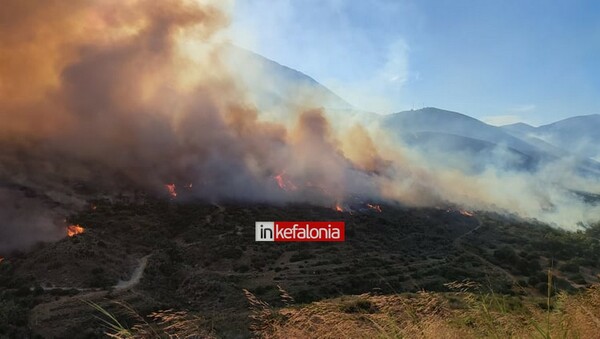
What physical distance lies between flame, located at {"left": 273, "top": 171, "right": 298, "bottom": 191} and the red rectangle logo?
1928cm

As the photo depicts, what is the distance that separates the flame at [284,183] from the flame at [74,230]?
170 feet

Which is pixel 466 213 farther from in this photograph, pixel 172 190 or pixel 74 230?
pixel 74 230

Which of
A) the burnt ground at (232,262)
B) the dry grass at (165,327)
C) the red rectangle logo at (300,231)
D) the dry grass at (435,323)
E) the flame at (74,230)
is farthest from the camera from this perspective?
the red rectangle logo at (300,231)

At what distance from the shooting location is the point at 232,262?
Answer: 6378 cm

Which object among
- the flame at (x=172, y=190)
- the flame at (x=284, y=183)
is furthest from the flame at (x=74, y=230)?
the flame at (x=284, y=183)

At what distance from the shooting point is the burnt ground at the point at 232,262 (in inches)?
1752

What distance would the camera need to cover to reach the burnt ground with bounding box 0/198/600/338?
4450 cm

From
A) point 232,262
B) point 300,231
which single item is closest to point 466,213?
point 300,231

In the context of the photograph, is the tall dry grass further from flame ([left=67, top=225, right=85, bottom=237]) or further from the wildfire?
the wildfire

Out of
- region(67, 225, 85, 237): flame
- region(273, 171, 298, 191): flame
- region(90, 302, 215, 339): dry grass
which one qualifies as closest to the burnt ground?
region(67, 225, 85, 237): flame

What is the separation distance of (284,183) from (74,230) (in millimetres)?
56394

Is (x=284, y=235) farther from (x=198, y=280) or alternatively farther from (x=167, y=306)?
(x=167, y=306)

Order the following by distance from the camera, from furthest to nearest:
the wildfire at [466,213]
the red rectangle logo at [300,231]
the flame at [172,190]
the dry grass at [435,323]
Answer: the wildfire at [466,213] < the flame at [172,190] < the red rectangle logo at [300,231] < the dry grass at [435,323]

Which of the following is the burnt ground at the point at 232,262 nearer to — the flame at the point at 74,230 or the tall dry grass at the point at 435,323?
the flame at the point at 74,230
